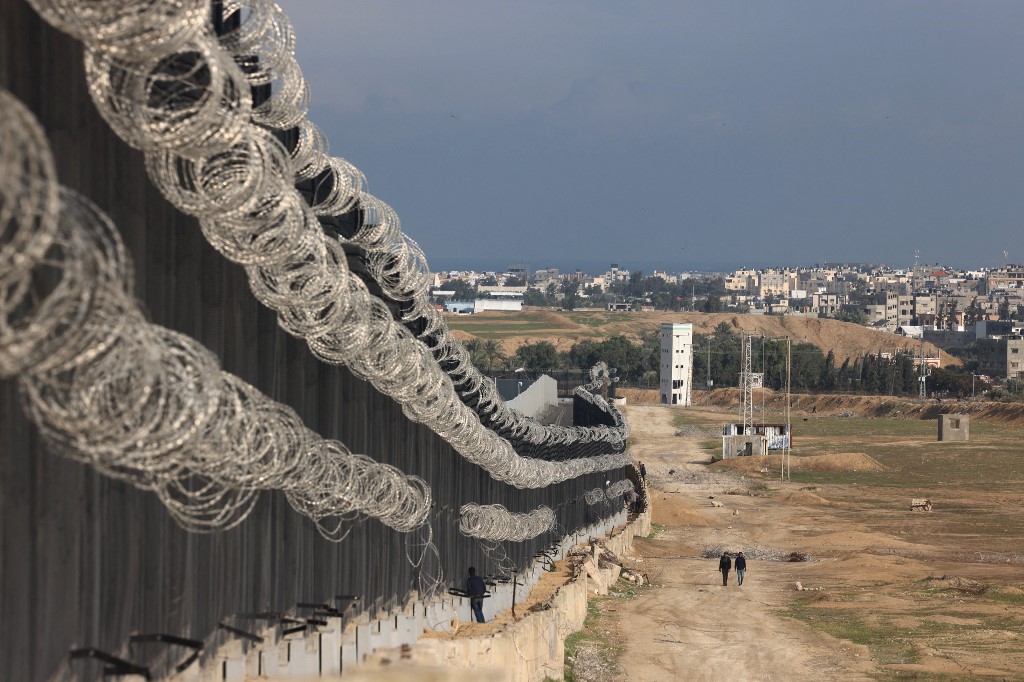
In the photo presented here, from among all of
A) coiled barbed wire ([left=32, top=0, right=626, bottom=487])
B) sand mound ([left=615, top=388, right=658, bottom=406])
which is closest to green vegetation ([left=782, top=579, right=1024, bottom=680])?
coiled barbed wire ([left=32, top=0, right=626, bottom=487])

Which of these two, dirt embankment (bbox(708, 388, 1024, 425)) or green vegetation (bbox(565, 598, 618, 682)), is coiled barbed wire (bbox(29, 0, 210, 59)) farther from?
dirt embankment (bbox(708, 388, 1024, 425))

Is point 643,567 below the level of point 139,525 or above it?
below

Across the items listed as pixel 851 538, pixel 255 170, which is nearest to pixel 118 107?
pixel 255 170

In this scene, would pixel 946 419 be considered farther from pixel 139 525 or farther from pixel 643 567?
pixel 139 525

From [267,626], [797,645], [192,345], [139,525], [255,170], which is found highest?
[255,170]

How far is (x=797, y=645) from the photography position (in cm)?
3152

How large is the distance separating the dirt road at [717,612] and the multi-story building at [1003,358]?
119 meters

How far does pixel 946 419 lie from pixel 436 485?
85.8 meters

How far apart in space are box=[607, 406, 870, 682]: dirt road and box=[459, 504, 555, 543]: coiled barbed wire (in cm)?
356

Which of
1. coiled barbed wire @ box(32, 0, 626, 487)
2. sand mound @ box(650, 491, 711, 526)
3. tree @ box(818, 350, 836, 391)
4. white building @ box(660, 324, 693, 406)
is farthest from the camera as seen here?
tree @ box(818, 350, 836, 391)

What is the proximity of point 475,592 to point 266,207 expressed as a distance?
1559 centimetres

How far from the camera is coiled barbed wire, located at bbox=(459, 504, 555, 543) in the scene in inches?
952

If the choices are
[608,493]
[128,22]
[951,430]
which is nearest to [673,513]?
[608,493]

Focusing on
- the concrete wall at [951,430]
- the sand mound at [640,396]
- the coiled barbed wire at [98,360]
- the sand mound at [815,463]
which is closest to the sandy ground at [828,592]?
the sand mound at [815,463]
